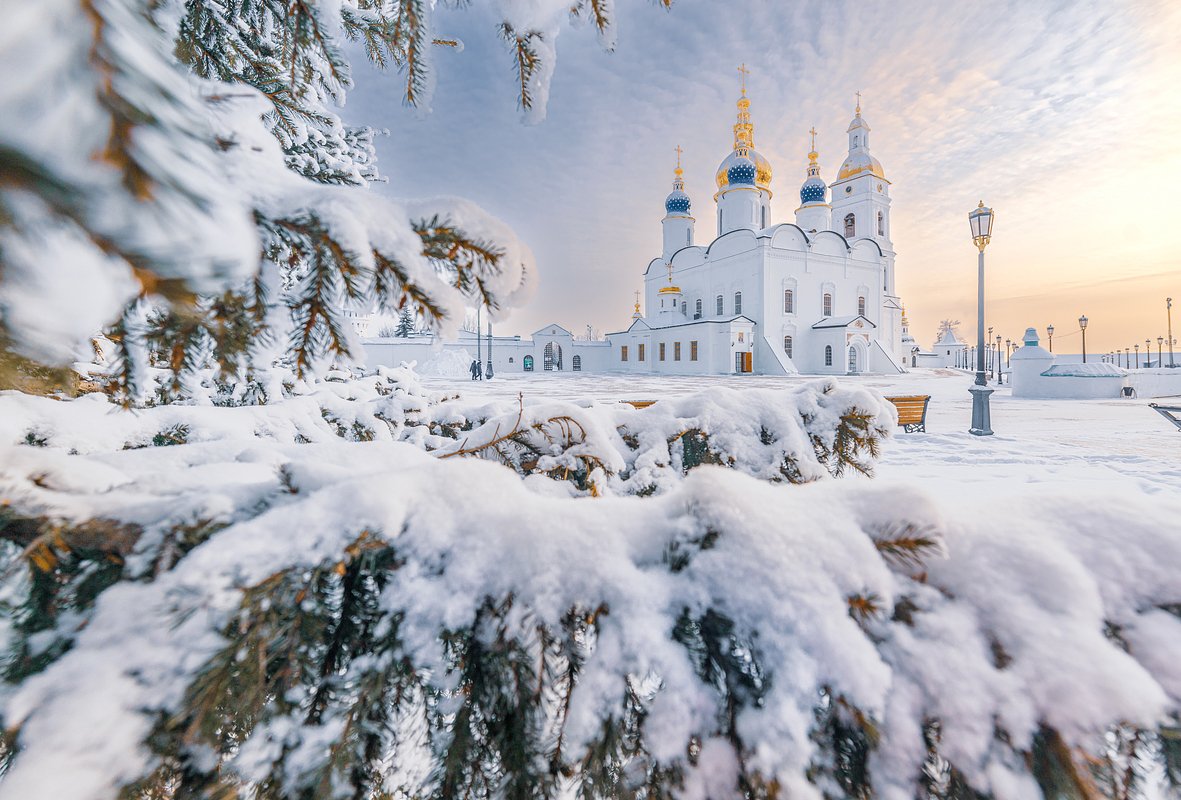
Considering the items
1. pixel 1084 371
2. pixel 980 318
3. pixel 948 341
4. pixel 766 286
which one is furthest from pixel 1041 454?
pixel 948 341

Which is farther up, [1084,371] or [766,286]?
[766,286]

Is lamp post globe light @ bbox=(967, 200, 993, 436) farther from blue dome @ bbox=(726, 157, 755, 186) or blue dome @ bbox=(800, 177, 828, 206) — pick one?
blue dome @ bbox=(800, 177, 828, 206)

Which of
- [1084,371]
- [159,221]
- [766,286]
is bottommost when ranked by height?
[159,221]

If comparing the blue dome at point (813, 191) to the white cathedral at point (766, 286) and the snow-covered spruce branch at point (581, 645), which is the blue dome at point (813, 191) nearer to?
the white cathedral at point (766, 286)

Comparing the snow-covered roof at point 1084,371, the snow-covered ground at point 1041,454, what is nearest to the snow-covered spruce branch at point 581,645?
the snow-covered ground at point 1041,454

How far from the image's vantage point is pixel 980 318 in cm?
966

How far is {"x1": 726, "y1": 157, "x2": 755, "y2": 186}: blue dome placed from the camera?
1433 inches

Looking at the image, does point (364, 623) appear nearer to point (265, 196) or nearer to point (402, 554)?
point (402, 554)

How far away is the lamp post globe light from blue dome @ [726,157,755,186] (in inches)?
1210

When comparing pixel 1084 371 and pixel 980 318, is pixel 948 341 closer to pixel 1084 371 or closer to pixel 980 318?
pixel 1084 371

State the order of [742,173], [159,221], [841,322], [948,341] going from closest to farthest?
[159,221] → [841,322] → [742,173] → [948,341]

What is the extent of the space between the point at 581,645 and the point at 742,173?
42.1 meters

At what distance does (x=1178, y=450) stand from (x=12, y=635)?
1280 cm

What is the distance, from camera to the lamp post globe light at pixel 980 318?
9.31 meters
